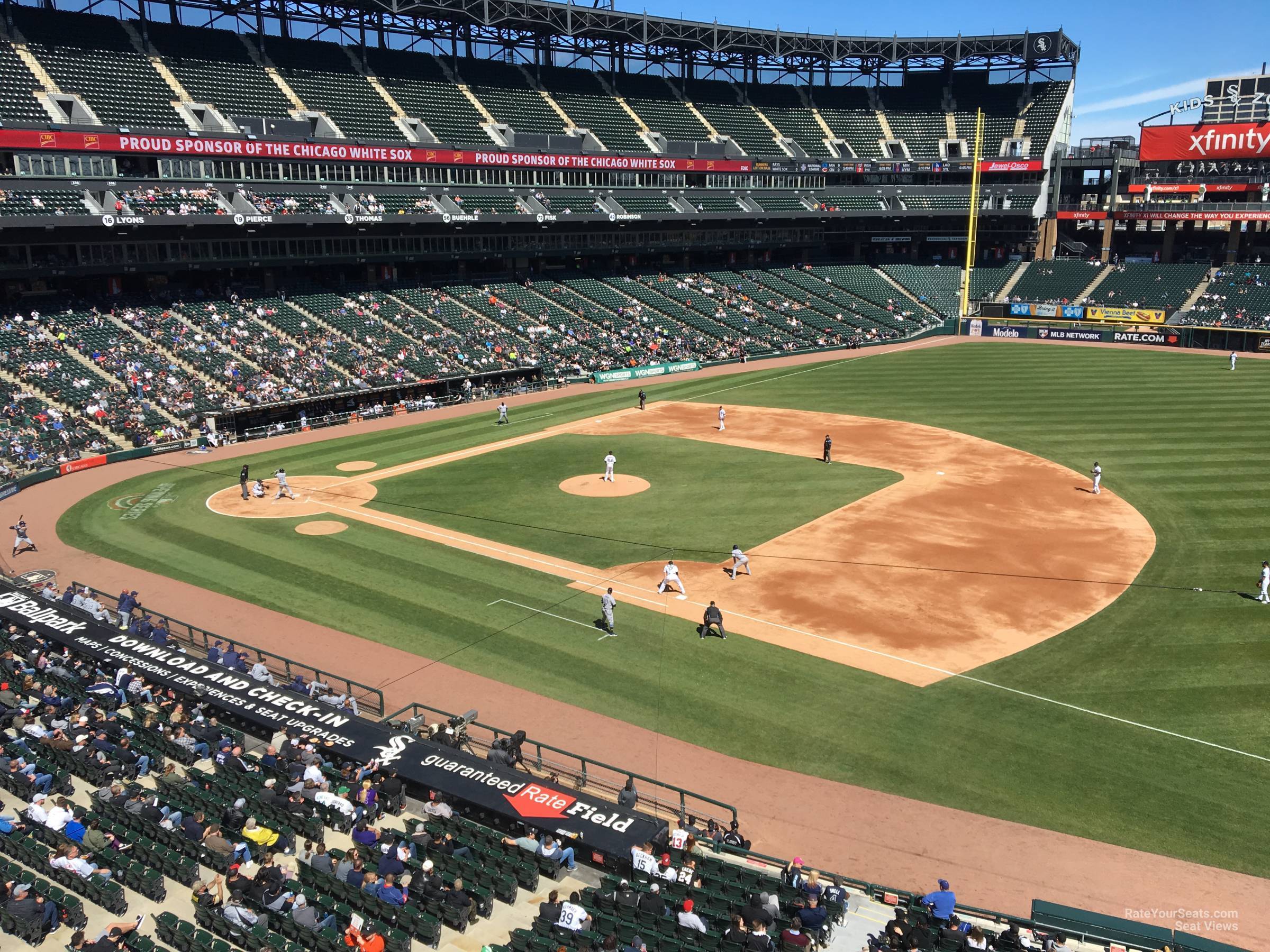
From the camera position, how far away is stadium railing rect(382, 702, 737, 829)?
17109 mm

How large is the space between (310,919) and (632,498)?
25.4 meters

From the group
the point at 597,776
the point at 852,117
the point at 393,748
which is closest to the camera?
the point at 393,748

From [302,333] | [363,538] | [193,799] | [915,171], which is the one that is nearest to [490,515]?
[363,538]

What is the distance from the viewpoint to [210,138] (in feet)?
200

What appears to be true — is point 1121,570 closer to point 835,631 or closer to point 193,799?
point 835,631

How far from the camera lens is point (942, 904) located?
1370 cm

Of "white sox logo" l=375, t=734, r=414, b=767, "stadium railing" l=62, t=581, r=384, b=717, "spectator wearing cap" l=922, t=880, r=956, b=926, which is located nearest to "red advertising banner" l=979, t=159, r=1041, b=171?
"stadium railing" l=62, t=581, r=384, b=717

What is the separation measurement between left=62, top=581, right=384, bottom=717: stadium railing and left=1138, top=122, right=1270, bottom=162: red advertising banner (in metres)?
93.9

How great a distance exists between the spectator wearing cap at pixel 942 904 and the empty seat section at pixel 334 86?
223 ft

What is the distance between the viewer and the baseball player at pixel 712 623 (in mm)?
24641

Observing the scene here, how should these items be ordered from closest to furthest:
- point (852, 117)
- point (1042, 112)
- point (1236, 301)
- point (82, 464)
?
A: point (82, 464) → point (1236, 301) → point (1042, 112) → point (852, 117)

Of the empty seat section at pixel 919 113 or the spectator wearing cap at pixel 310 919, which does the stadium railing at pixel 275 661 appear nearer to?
the spectator wearing cap at pixel 310 919

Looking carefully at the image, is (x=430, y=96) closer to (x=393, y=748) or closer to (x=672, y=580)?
(x=672, y=580)

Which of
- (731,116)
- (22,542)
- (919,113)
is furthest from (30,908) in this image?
(919,113)
